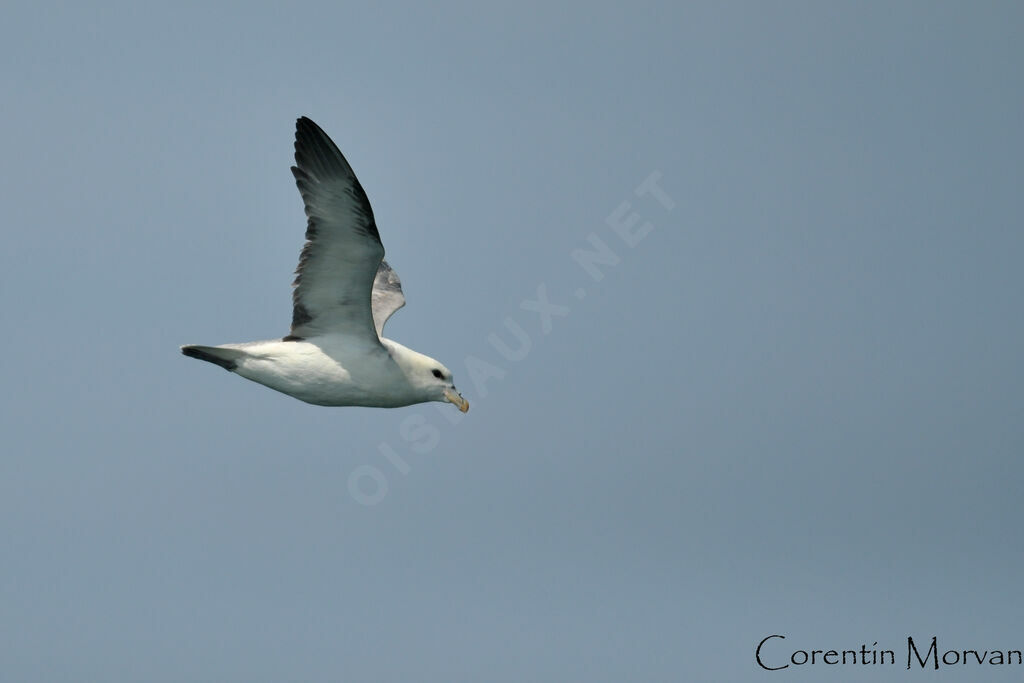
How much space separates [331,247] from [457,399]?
244 cm

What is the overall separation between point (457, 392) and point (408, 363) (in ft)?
2.32

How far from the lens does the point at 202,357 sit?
16.9m

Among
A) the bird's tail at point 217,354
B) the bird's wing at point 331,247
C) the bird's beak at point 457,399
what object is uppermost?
the bird's wing at point 331,247

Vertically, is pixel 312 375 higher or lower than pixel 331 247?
lower

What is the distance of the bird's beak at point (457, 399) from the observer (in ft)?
57.7

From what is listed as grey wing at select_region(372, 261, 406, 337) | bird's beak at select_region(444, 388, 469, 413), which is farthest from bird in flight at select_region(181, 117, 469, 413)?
grey wing at select_region(372, 261, 406, 337)

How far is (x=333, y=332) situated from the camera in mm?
17250

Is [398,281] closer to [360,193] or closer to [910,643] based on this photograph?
[360,193]

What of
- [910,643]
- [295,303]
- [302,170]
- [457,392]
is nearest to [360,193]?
[302,170]

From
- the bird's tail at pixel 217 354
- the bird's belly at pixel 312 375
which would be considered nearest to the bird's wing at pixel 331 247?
the bird's belly at pixel 312 375

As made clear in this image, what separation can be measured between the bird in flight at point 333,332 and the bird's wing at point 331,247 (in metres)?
0.01

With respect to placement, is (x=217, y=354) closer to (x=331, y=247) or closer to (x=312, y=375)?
(x=312, y=375)

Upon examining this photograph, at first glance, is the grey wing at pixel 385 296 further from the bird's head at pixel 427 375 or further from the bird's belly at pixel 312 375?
the bird's belly at pixel 312 375

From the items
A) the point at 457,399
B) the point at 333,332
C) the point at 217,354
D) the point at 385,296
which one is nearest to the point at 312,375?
the point at 333,332
